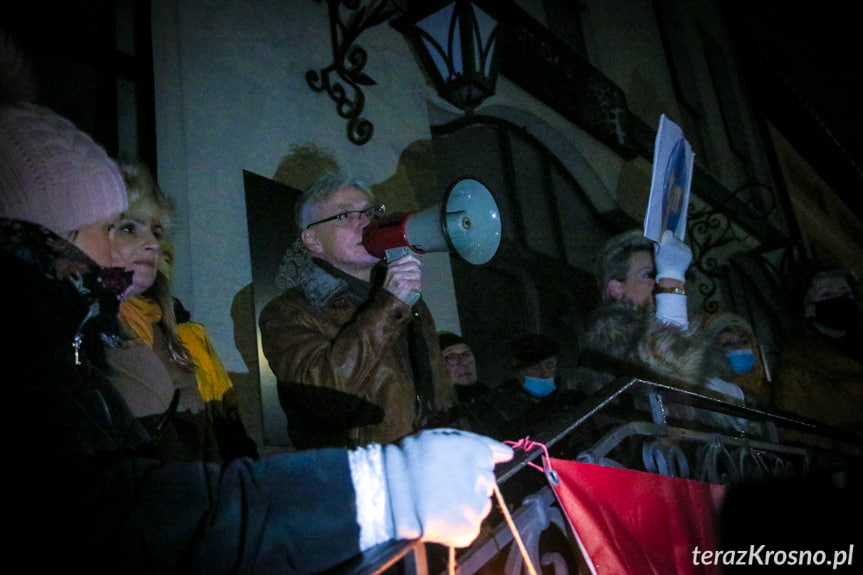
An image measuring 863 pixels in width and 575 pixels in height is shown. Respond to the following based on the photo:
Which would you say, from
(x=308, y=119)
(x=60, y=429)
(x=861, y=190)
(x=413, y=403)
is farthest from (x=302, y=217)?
(x=861, y=190)

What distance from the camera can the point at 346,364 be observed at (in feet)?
6.73

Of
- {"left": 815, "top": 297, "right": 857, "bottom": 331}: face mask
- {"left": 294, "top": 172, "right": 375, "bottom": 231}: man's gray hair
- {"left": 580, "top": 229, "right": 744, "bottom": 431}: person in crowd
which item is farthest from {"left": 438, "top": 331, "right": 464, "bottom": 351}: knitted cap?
{"left": 815, "top": 297, "right": 857, "bottom": 331}: face mask

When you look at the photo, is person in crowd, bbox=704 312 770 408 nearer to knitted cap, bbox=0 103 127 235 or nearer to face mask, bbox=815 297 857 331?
face mask, bbox=815 297 857 331

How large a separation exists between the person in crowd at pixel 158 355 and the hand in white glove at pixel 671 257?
2185 millimetres

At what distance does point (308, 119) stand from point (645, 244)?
1.86m

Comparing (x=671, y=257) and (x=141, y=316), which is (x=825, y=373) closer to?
(x=671, y=257)

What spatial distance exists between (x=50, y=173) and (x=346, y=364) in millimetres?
1033

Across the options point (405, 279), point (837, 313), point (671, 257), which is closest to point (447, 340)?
point (671, 257)

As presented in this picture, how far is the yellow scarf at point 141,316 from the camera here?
1972 millimetres

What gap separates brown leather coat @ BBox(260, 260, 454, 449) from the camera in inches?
81.6

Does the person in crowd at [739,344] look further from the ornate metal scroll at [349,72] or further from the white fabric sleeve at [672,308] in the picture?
the ornate metal scroll at [349,72]

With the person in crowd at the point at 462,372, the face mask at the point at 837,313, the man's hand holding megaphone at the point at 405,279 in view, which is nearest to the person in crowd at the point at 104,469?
the man's hand holding megaphone at the point at 405,279

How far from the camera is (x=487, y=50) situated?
3.65 metres

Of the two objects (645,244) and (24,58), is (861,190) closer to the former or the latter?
(645,244)
